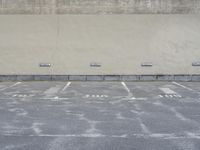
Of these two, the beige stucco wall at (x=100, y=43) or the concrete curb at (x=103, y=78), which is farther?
the beige stucco wall at (x=100, y=43)

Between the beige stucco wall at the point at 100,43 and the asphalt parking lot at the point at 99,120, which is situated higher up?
the beige stucco wall at the point at 100,43

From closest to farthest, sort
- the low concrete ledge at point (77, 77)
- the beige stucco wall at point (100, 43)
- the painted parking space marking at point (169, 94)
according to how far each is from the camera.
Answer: the painted parking space marking at point (169, 94) → the low concrete ledge at point (77, 77) → the beige stucco wall at point (100, 43)

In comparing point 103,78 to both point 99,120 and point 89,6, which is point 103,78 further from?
point 99,120

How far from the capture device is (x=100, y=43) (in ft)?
69.1

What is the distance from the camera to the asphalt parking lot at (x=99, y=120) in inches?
289

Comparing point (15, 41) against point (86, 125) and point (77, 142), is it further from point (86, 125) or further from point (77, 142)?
point (77, 142)

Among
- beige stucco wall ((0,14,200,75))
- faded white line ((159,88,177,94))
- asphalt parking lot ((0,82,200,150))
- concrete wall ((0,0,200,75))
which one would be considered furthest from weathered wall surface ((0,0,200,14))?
asphalt parking lot ((0,82,200,150))

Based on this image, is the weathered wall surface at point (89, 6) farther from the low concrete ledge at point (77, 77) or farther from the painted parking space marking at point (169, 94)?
the painted parking space marking at point (169, 94)

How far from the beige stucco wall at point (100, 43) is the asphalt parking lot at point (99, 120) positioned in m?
5.34

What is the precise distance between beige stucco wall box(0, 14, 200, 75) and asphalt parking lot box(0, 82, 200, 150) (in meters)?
5.34

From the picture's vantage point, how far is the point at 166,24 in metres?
21.3

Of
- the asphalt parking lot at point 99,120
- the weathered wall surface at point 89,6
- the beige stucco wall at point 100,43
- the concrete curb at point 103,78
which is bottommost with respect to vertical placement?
the concrete curb at point 103,78

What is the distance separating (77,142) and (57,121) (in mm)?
2150

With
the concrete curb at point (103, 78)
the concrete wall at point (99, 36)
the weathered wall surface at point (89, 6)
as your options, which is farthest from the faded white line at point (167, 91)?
the weathered wall surface at point (89, 6)
